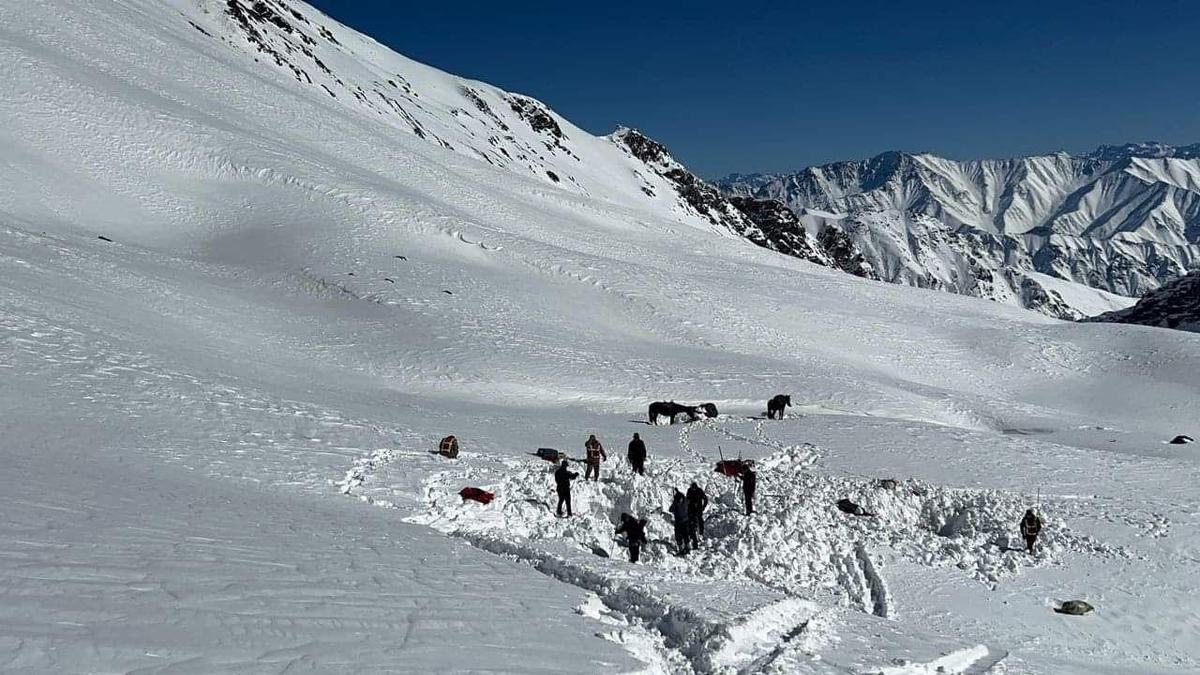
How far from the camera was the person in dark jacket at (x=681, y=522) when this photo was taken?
1688 cm

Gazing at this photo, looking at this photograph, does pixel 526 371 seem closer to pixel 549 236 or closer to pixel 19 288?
pixel 19 288

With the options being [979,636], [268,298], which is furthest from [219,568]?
[268,298]

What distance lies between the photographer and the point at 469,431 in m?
22.4

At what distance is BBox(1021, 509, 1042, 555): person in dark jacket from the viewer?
17812mm

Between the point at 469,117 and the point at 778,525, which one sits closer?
the point at 778,525

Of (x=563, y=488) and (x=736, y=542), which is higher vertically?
(x=563, y=488)

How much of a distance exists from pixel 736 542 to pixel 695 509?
1.12 metres

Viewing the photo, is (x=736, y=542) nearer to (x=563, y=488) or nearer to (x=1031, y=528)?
(x=563, y=488)

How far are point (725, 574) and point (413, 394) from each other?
48.7 feet

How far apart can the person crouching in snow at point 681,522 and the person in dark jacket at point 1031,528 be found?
7780 mm

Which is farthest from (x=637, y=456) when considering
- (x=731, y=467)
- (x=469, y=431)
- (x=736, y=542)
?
(x=469, y=431)

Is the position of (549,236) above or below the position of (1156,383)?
above

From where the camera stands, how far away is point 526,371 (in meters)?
31.7

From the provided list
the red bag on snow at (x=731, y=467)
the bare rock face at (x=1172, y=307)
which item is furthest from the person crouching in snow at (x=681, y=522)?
the bare rock face at (x=1172, y=307)
